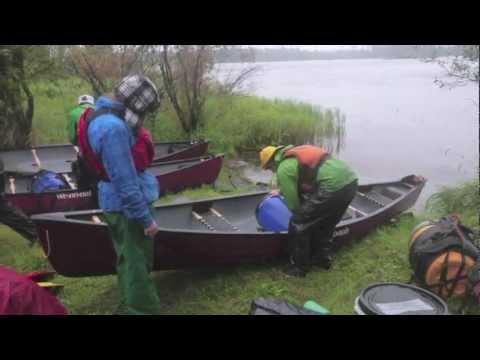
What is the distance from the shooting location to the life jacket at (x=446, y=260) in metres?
3.99

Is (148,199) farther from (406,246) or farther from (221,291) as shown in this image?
(406,246)

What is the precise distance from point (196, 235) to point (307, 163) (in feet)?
4.11

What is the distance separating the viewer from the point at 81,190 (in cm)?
593

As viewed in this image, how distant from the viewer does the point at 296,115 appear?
44.9 feet

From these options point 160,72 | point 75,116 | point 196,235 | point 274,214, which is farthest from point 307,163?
point 160,72

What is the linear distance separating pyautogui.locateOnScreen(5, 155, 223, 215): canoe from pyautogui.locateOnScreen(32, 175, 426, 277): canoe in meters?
1.36

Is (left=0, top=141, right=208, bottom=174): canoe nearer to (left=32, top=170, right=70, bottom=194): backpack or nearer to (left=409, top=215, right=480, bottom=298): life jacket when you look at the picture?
(left=32, top=170, right=70, bottom=194): backpack

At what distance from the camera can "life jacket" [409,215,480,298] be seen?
13.1ft

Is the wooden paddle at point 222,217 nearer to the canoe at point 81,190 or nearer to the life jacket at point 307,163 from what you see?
the life jacket at point 307,163

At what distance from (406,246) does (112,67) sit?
8839mm

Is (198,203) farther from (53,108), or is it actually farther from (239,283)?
(53,108)

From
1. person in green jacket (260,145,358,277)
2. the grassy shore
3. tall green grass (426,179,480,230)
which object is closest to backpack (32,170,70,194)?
the grassy shore

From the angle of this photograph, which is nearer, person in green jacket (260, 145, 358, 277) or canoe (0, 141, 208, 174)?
person in green jacket (260, 145, 358, 277)

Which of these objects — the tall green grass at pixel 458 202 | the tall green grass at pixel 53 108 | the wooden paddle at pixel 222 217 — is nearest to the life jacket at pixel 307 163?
the wooden paddle at pixel 222 217
